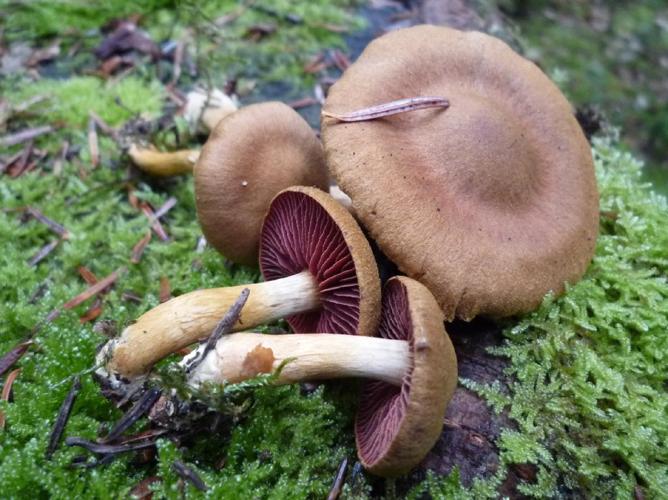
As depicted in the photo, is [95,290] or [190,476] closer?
[190,476]

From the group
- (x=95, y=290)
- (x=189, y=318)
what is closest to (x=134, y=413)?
(x=189, y=318)

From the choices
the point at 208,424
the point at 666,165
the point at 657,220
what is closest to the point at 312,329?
the point at 208,424

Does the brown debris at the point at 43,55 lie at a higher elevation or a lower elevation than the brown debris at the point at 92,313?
higher

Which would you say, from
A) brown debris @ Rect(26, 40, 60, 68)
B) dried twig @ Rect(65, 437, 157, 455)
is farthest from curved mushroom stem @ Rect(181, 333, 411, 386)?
brown debris @ Rect(26, 40, 60, 68)

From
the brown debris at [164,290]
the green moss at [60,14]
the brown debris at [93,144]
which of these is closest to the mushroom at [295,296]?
the brown debris at [164,290]

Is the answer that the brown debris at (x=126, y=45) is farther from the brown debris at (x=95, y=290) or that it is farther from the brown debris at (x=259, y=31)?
the brown debris at (x=95, y=290)

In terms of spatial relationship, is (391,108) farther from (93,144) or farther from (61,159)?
(61,159)
